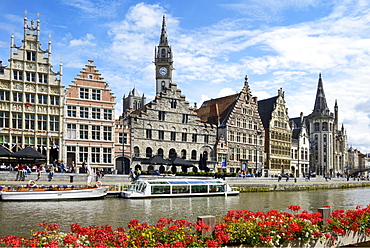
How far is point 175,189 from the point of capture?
36.7 m

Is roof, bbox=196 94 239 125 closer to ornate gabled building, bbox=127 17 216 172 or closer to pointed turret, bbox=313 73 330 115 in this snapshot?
ornate gabled building, bbox=127 17 216 172

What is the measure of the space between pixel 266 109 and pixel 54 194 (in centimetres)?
5125

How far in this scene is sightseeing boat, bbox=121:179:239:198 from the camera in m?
34.7

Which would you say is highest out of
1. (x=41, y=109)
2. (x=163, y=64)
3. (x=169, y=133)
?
(x=163, y=64)

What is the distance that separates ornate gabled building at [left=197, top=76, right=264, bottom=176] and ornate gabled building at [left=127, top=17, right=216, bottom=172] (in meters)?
2.43

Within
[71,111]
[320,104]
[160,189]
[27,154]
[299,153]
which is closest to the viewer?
[160,189]

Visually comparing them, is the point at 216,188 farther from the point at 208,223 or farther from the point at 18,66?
the point at 208,223

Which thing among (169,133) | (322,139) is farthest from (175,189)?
(322,139)

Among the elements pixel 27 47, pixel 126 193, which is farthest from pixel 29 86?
pixel 126 193

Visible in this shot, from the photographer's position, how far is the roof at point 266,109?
7200 centimetres

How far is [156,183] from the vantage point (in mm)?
35469

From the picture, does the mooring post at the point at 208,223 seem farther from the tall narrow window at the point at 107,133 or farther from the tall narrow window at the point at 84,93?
the tall narrow window at the point at 84,93

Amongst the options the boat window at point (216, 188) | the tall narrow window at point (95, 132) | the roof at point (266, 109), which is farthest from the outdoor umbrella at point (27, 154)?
the roof at point (266, 109)

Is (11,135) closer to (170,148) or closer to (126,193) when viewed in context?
(126,193)
